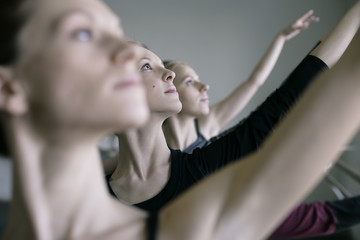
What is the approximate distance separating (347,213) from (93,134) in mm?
546

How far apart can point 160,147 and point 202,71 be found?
7.15ft

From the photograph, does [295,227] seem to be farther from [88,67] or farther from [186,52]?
[186,52]

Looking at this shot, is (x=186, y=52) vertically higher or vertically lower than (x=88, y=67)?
lower

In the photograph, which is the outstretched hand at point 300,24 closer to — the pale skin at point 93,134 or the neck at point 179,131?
the neck at point 179,131

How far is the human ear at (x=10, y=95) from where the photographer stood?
0.41 meters

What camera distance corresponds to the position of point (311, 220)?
0.72 metres

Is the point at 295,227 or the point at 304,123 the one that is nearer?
the point at 304,123

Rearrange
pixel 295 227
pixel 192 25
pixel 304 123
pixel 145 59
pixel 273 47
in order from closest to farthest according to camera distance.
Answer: pixel 304 123, pixel 295 227, pixel 145 59, pixel 273 47, pixel 192 25

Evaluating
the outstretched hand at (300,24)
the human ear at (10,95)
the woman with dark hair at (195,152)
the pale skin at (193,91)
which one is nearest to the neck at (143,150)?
the woman with dark hair at (195,152)

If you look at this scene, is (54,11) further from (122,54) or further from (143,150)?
(143,150)

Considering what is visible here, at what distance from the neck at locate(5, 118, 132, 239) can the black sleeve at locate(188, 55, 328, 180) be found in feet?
1.22

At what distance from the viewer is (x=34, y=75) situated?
401 mm

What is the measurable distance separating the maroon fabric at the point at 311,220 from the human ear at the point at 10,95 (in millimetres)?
553

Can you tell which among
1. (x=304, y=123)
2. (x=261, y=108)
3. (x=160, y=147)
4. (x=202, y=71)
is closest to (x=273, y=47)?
(x=261, y=108)
